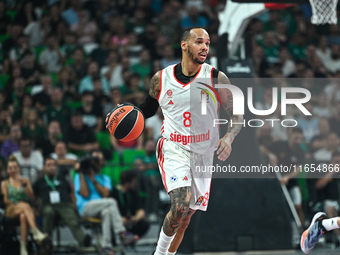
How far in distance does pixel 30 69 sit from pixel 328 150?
6543mm

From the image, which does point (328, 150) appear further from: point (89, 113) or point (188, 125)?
point (188, 125)

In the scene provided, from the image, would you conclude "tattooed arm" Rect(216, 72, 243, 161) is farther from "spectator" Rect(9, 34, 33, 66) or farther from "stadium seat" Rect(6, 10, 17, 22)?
"stadium seat" Rect(6, 10, 17, 22)

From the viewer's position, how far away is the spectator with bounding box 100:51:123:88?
14.3m

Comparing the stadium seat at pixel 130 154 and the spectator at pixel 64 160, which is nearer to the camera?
the spectator at pixel 64 160

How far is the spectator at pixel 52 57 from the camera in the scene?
1472 centimetres

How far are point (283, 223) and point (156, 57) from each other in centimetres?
609

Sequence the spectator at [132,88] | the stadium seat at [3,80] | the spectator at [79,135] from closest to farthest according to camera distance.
Result: the spectator at [79,135], the spectator at [132,88], the stadium seat at [3,80]

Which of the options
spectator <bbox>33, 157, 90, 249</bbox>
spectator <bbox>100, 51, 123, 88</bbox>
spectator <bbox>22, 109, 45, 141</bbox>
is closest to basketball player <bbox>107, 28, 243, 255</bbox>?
spectator <bbox>33, 157, 90, 249</bbox>

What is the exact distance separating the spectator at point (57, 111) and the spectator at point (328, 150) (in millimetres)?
4865

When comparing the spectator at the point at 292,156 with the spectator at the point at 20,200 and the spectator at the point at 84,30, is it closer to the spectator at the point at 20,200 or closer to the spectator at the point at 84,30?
the spectator at the point at 20,200

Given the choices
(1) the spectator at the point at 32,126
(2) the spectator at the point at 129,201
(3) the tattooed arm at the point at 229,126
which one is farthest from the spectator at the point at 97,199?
(3) the tattooed arm at the point at 229,126

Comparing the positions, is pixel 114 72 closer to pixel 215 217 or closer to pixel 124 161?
pixel 124 161

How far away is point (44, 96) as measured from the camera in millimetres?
13211

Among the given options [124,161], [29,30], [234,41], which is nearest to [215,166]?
[234,41]
